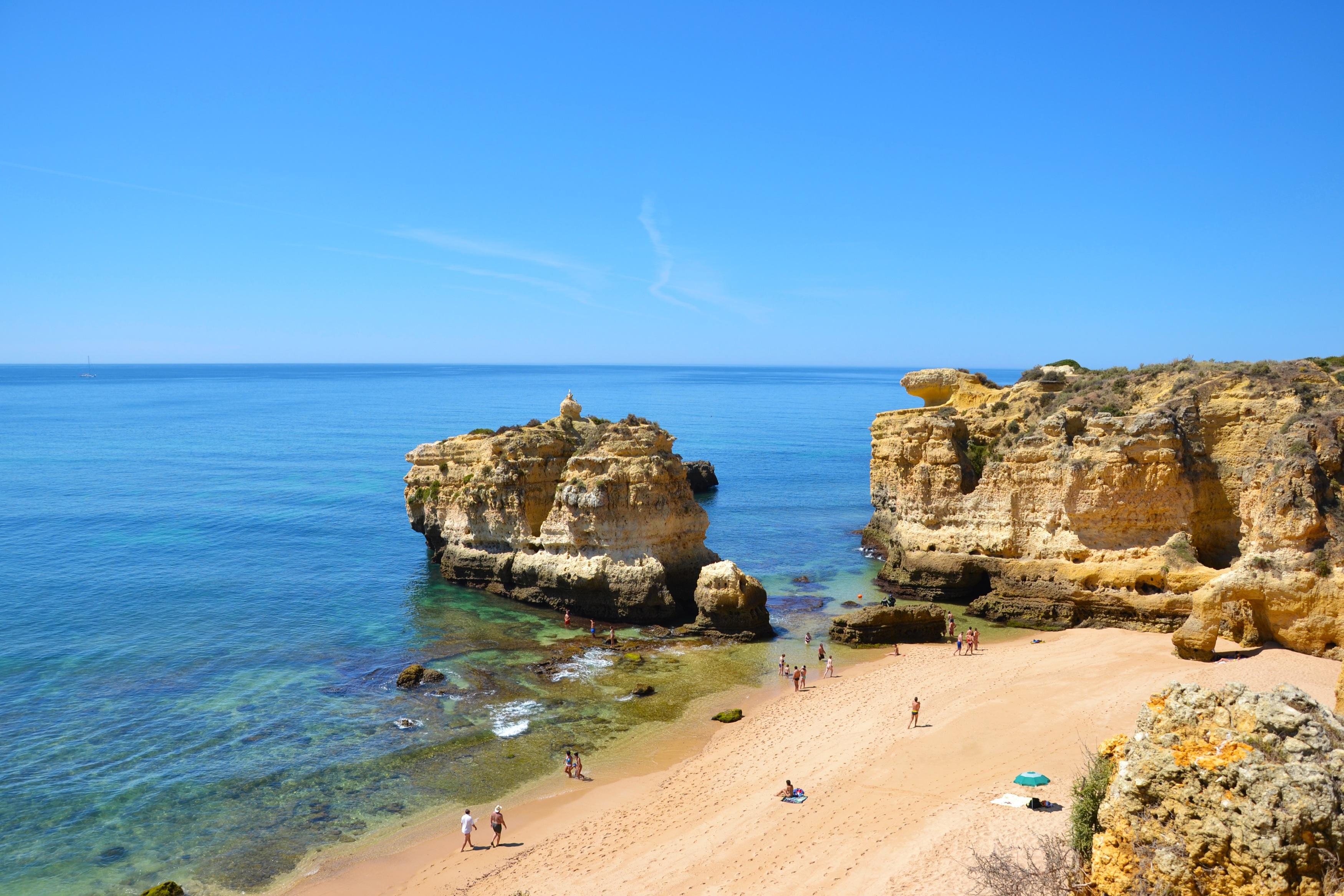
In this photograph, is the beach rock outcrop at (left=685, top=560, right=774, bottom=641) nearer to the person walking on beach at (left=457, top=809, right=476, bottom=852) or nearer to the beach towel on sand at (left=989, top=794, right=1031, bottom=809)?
the person walking on beach at (left=457, top=809, right=476, bottom=852)

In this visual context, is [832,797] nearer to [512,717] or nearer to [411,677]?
[512,717]

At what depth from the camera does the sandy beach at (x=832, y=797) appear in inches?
595

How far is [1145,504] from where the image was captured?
29.0 metres

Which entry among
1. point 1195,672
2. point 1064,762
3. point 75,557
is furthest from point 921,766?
point 75,557

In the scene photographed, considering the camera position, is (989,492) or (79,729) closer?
(79,729)

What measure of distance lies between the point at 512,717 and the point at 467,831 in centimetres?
661

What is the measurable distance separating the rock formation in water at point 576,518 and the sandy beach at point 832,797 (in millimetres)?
9010

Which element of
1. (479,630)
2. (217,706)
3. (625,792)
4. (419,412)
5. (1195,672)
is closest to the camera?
(625,792)

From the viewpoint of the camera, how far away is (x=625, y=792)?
19641 millimetres

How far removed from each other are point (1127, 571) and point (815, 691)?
39.3 ft

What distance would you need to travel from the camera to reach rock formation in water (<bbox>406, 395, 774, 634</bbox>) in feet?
107

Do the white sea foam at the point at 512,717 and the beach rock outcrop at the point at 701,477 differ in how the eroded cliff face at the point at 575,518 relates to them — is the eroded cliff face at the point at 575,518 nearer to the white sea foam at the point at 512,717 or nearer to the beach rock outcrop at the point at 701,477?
the white sea foam at the point at 512,717

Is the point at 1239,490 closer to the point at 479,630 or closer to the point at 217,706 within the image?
the point at 479,630

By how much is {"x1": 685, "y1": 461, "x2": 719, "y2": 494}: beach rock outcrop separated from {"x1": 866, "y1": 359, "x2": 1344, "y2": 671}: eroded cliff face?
29380mm
